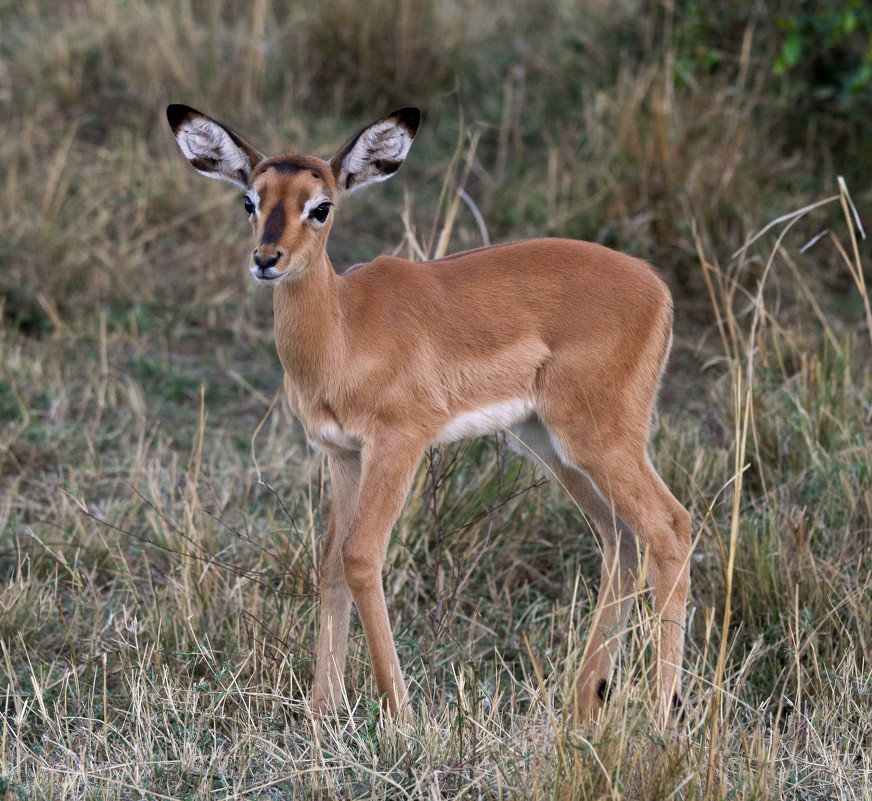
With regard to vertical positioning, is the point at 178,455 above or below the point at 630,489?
below

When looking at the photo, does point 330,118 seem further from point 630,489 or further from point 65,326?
point 630,489

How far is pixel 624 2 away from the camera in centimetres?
977

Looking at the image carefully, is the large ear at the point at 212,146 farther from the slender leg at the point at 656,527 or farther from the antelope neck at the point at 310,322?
the slender leg at the point at 656,527

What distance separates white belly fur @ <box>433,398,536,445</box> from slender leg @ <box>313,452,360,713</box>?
0.35 metres

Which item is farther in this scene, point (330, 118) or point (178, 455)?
point (330, 118)

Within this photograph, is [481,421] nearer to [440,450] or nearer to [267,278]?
[440,450]

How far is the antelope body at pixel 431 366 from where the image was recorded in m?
3.94

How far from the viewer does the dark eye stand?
12.6 ft

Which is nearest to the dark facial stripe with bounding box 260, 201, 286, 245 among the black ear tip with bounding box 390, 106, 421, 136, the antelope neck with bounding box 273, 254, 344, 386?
the antelope neck with bounding box 273, 254, 344, 386

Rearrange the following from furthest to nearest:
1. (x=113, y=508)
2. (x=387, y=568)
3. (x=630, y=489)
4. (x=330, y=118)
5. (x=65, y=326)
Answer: (x=330, y=118) < (x=65, y=326) < (x=113, y=508) < (x=387, y=568) < (x=630, y=489)

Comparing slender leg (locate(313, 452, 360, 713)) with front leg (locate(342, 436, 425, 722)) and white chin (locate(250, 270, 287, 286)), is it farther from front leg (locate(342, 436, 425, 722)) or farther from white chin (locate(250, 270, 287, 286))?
white chin (locate(250, 270, 287, 286))

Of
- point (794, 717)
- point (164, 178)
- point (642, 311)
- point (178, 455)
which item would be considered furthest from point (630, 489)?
point (164, 178)

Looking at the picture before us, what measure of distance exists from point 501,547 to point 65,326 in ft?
10.7

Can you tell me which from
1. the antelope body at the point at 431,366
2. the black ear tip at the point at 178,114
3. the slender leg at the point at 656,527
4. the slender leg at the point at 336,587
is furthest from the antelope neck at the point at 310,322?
the slender leg at the point at 656,527
